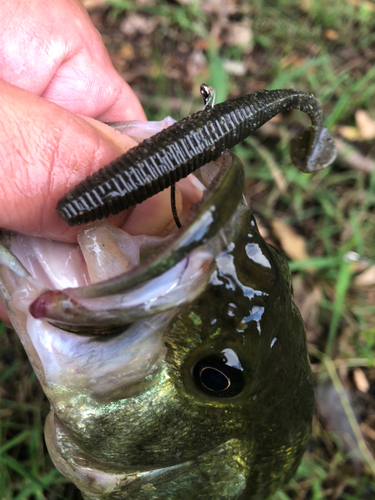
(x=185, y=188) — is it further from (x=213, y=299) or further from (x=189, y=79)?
(x=189, y=79)

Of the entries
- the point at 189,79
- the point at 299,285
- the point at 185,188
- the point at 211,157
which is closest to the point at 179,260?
the point at 211,157

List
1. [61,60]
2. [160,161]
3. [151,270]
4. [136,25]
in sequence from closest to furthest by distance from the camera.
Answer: [151,270] → [160,161] → [61,60] → [136,25]

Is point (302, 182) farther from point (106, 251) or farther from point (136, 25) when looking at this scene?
point (106, 251)

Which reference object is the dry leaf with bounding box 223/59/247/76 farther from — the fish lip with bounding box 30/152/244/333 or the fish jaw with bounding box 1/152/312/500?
the fish lip with bounding box 30/152/244/333

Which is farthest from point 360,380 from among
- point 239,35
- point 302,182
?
point 239,35

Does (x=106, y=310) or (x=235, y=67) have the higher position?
(x=106, y=310)

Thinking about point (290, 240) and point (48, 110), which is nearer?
point (48, 110)

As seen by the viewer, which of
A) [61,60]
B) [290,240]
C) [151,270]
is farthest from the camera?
[290,240]
